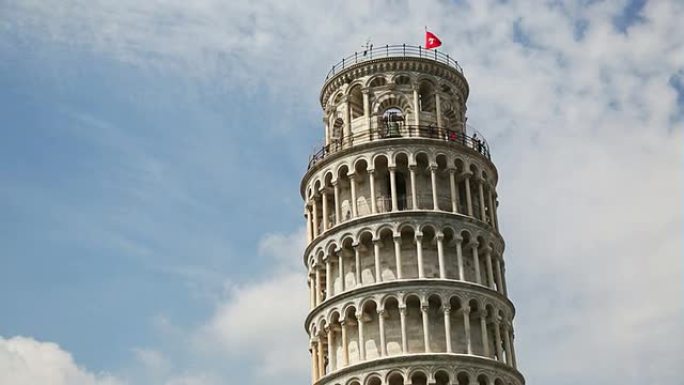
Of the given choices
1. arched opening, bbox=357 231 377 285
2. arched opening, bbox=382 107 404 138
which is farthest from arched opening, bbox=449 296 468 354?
arched opening, bbox=382 107 404 138

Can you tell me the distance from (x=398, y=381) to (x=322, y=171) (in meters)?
13.7

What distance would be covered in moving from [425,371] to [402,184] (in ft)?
38.2

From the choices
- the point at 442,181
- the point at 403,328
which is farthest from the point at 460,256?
the point at 403,328

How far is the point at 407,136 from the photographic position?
2405 inches

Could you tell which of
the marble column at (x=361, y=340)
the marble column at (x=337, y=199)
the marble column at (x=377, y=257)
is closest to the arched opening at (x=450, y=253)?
the marble column at (x=377, y=257)

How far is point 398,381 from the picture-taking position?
2119 inches

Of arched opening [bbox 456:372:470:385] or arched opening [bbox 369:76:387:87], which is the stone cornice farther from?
arched opening [bbox 456:372:470:385]

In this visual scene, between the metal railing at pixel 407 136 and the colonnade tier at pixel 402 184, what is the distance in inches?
53.3

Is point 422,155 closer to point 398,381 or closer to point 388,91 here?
point 388,91

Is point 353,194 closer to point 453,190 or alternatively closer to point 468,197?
point 453,190

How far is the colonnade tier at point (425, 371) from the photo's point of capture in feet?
174

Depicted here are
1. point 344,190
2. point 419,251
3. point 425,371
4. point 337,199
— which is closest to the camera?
point 425,371

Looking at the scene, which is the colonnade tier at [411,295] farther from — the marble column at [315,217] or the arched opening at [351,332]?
the marble column at [315,217]

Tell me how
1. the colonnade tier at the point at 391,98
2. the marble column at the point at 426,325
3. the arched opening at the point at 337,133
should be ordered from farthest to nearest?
the arched opening at the point at 337,133 < the colonnade tier at the point at 391,98 < the marble column at the point at 426,325
